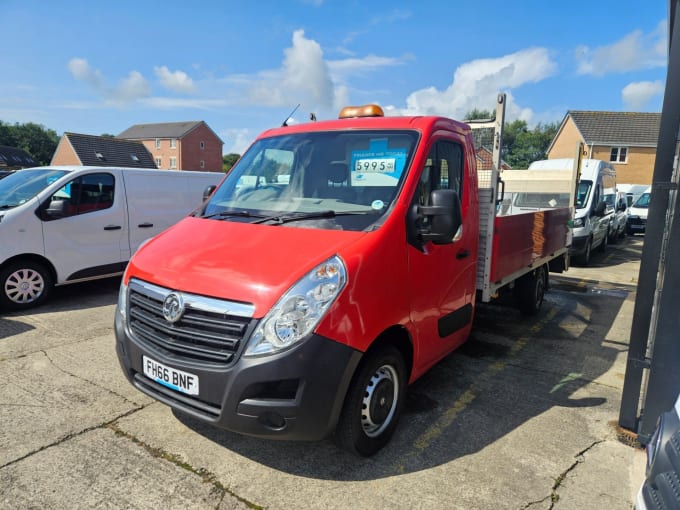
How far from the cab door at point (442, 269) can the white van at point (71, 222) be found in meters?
5.22

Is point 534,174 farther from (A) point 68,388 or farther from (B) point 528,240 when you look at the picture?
(A) point 68,388

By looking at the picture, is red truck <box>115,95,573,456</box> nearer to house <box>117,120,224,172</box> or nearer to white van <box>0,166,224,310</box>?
white van <box>0,166,224,310</box>

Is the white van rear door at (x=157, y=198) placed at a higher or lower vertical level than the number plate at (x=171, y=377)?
higher

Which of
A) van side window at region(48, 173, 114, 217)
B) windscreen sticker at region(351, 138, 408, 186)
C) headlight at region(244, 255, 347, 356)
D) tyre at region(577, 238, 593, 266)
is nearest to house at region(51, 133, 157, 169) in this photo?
van side window at region(48, 173, 114, 217)

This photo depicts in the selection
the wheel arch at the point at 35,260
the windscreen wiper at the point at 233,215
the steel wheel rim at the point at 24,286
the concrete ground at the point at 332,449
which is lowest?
the concrete ground at the point at 332,449

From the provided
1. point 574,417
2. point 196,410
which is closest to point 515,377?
point 574,417

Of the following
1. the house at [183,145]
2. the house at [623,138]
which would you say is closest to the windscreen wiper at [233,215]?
the house at [623,138]

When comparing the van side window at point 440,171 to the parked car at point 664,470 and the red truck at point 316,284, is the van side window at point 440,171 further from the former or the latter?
the parked car at point 664,470

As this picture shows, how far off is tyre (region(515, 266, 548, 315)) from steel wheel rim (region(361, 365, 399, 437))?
378 centimetres

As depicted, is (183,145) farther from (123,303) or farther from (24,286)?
(123,303)

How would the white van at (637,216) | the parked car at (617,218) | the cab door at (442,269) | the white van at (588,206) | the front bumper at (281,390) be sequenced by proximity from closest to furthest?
the front bumper at (281,390)
the cab door at (442,269)
the white van at (588,206)
the parked car at (617,218)
the white van at (637,216)

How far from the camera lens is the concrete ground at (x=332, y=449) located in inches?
98.3

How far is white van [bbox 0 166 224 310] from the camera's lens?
18.6 feet

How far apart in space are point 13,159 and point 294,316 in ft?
246
